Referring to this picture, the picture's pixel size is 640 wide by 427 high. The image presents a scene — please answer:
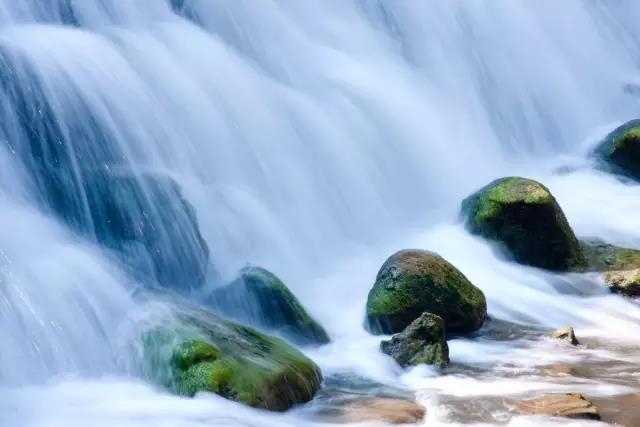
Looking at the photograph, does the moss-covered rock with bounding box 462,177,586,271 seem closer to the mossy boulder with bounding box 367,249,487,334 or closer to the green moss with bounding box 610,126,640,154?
the mossy boulder with bounding box 367,249,487,334

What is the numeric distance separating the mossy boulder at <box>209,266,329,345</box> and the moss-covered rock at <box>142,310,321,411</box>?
0.78m

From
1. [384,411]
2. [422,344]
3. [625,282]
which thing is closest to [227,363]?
[384,411]

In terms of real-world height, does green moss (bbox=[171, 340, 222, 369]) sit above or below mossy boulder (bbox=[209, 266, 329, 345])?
below

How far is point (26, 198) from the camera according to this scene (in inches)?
282

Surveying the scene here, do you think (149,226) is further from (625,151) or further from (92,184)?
(625,151)

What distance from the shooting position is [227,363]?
18.7 ft

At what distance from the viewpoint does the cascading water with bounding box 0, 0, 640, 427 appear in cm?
609

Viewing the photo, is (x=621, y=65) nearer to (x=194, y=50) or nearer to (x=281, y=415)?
(x=194, y=50)

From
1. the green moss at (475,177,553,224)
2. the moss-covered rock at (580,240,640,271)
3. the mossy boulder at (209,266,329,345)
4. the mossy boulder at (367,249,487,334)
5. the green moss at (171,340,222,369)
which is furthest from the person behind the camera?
the moss-covered rock at (580,240,640,271)

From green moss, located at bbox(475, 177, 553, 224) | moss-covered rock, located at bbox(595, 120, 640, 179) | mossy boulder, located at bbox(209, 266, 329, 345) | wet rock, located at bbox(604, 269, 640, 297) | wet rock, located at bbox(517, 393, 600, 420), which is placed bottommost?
wet rock, located at bbox(517, 393, 600, 420)

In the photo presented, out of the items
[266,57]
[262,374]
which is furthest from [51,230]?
[266,57]

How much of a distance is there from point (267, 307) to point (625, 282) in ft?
11.4

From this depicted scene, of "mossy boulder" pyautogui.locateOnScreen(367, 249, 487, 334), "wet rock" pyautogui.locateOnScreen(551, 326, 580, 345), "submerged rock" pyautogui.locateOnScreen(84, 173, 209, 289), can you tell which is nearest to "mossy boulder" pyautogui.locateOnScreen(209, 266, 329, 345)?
"submerged rock" pyautogui.locateOnScreen(84, 173, 209, 289)

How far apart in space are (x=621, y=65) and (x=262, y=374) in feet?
46.2
